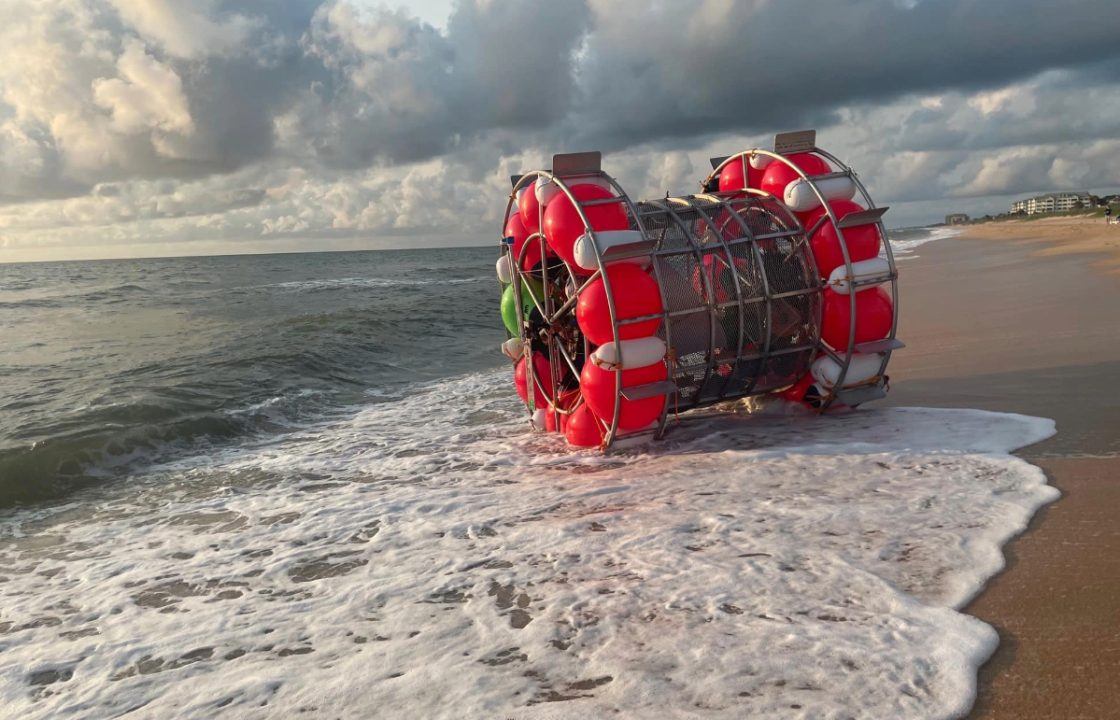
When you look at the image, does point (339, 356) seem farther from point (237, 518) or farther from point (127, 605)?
point (127, 605)

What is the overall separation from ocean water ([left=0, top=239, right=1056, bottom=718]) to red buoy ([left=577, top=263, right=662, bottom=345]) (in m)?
1.27

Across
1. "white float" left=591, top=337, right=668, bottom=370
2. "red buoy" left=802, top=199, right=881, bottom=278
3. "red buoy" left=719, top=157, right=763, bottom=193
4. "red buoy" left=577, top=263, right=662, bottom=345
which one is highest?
"red buoy" left=719, top=157, right=763, bottom=193

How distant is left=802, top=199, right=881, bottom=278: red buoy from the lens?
8.11 m

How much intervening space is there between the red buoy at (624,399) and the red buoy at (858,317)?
1.95m

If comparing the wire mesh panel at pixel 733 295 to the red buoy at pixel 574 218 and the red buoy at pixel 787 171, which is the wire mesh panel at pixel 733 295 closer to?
the red buoy at pixel 787 171

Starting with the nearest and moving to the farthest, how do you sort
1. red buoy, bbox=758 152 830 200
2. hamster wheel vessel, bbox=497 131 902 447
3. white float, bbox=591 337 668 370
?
white float, bbox=591 337 668 370 → hamster wheel vessel, bbox=497 131 902 447 → red buoy, bbox=758 152 830 200

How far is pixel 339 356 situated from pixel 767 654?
46.3 feet

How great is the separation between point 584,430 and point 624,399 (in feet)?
2.40

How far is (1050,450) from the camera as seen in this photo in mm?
6438

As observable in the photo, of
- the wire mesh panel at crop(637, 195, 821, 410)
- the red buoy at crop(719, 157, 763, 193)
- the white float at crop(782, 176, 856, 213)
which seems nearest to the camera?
the wire mesh panel at crop(637, 195, 821, 410)

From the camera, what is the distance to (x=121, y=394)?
504 inches

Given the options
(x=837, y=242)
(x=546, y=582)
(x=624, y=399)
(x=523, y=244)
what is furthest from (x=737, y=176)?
(x=546, y=582)

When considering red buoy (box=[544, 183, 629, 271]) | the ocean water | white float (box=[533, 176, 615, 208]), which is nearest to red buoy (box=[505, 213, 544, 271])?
white float (box=[533, 176, 615, 208])

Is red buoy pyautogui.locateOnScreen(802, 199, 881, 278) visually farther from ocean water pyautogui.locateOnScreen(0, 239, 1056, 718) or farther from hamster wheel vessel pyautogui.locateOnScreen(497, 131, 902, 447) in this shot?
ocean water pyautogui.locateOnScreen(0, 239, 1056, 718)
